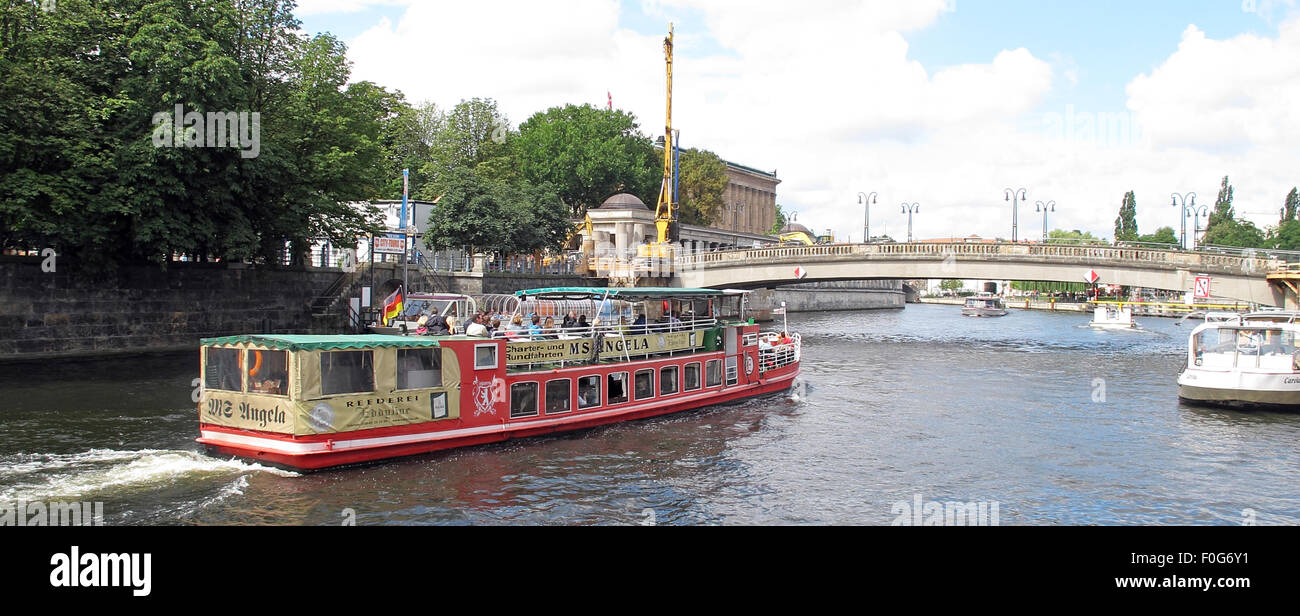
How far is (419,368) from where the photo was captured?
20.2m

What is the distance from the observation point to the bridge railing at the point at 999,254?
48969 millimetres

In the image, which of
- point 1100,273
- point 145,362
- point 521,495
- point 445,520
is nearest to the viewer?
point 445,520

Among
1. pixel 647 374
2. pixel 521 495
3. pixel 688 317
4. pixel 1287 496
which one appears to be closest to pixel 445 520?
pixel 521 495

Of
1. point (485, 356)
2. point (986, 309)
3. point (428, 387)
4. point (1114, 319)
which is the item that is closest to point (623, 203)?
point (1114, 319)

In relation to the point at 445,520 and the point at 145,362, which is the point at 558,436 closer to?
the point at 445,520

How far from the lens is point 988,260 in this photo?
178 ft

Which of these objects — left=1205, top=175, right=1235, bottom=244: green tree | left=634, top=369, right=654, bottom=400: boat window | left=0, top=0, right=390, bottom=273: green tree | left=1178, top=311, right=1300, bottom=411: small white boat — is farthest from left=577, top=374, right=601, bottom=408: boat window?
left=1205, top=175, right=1235, bottom=244: green tree

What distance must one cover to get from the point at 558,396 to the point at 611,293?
14.2 feet

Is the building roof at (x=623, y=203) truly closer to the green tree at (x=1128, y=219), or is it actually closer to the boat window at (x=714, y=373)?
the boat window at (x=714, y=373)

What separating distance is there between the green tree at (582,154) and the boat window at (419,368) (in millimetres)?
67272

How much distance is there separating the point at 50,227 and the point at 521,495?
24.2 meters

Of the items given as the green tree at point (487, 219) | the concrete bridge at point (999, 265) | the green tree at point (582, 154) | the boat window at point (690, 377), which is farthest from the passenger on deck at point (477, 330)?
the green tree at point (582, 154)

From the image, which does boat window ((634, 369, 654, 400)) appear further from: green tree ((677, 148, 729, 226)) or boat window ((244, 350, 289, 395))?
green tree ((677, 148, 729, 226))

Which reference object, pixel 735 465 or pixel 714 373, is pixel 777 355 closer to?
pixel 714 373
